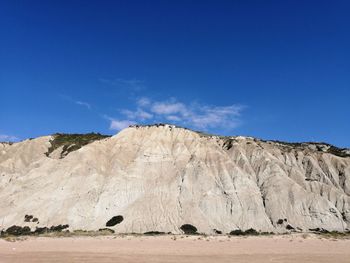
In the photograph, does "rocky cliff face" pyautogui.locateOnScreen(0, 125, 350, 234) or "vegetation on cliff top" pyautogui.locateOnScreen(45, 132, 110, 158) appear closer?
"rocky cliff face" pyautogui.locateOnScreen(0, 125, 350, 234)

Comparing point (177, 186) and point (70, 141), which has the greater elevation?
point (70, 141)

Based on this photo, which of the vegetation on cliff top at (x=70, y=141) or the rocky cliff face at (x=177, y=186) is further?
the vegetation on cliff top at (x=70, y=141)

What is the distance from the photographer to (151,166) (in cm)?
7119

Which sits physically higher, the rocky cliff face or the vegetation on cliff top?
the vegetation on cliff top

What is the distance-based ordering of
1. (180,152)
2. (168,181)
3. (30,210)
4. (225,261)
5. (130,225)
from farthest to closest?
(180,152) → (168,181) → (30,210) → (130,225) → (225,261)

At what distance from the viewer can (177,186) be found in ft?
220

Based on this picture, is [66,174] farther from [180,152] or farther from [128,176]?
[180,152]

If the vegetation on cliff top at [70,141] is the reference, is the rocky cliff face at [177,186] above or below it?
below

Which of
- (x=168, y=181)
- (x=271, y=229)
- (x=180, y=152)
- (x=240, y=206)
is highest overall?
(x=180, y=152)

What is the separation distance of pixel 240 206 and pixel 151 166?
16.0 m

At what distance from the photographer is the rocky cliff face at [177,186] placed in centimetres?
6025

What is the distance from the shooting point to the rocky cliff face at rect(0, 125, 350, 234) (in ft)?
198

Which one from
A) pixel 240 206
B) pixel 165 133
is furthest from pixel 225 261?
pixel 165 133

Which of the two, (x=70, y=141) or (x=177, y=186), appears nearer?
(x=177, y=186)
